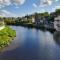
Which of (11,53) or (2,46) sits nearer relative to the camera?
(11,53)

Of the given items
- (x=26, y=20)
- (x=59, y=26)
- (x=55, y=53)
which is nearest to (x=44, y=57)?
(x=55, y=53)

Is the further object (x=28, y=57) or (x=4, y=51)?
(x=4, y=51)

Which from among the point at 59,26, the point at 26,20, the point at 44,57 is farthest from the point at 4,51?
the point at 26,20

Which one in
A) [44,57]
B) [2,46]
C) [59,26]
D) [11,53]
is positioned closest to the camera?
[44,57]

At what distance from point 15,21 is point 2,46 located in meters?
25.4

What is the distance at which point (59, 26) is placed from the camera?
1606 centimetres

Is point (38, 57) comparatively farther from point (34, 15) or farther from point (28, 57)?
point (34, 15)

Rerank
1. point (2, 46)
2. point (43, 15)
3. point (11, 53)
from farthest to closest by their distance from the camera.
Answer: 1. point (43, 15)
2. point (2, 46)
3. point (11, 53)

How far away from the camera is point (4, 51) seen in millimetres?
7613

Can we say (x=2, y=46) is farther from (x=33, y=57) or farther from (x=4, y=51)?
(x=33, y=57)

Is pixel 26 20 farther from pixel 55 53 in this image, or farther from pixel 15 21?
pixel 55 53

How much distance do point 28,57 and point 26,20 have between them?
25655 mm

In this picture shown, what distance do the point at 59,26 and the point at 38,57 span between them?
970cm

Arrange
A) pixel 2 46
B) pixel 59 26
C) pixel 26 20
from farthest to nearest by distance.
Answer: pixel 26 20 → pixel 59 26 → pixel 2 46
